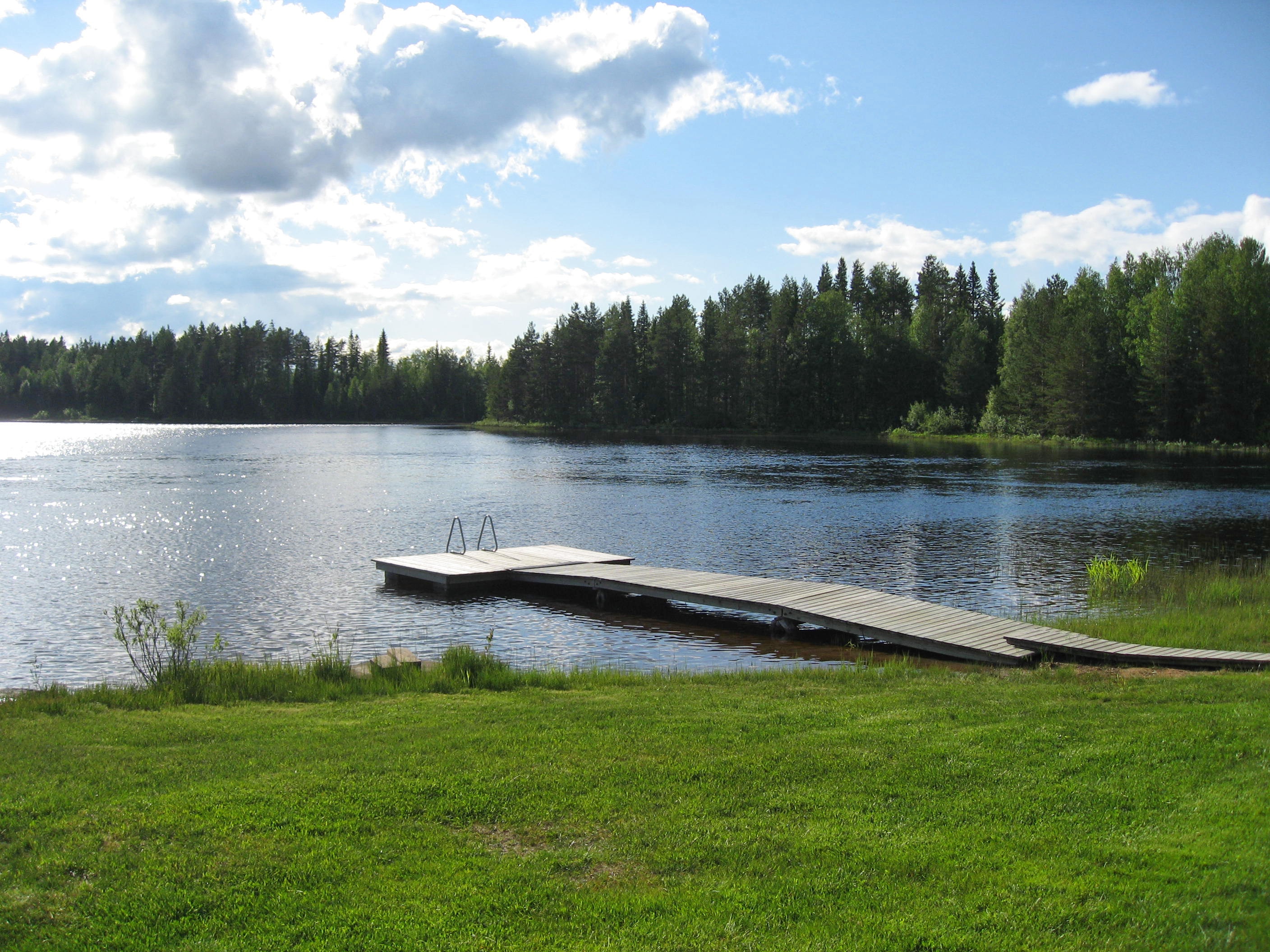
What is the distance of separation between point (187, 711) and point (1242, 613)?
1725 cm

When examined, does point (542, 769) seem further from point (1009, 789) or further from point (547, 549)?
point (547, 549)

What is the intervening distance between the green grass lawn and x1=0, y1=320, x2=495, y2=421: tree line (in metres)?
159

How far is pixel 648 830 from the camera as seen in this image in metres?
6.18

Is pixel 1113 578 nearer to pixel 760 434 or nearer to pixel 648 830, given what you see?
pixel 648 830

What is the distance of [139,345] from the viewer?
15675 centimetres

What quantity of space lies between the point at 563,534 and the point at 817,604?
15.5 m

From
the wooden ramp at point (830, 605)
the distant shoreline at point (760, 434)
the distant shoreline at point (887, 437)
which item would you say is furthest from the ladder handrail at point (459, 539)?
the distant shoreline at point (887, 437)

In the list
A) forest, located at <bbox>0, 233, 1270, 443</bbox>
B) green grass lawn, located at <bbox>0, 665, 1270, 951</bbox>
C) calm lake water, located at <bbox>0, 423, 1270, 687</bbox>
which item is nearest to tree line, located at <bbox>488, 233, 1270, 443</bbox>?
forest, located at <bbox>0, 233, 1270, 443</bbox>

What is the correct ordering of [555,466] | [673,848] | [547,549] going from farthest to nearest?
[555,466] < [547,549] < [673,848]

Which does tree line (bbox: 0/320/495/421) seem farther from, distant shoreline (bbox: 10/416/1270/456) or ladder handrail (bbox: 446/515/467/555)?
ladder handrail (bbox: 446/515/467/555)

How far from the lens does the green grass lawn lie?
496 cm

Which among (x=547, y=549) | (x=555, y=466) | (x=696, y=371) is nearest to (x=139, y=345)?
(x=696, y=371)

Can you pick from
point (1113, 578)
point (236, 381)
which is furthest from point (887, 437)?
point (236, 381)

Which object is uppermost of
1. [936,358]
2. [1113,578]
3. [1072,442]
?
[936,358]
